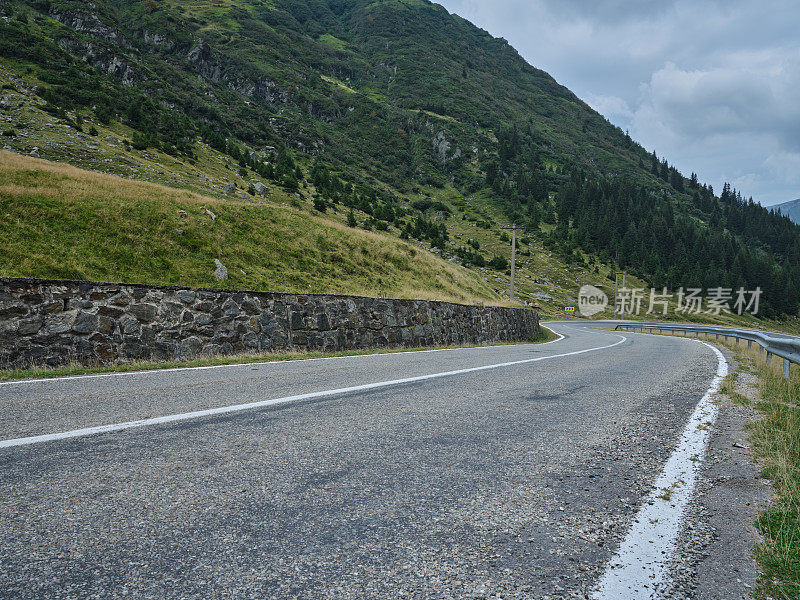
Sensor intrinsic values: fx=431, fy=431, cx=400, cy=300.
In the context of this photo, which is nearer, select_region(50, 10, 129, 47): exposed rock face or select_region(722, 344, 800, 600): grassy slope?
select_region(722, 344, 800, 600): grassy slope

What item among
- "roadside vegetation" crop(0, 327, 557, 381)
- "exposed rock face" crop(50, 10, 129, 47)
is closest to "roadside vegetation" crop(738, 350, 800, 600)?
"roadside vegetation" crop(0, 327, 557, 381)

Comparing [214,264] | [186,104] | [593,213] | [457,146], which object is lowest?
[214,264]

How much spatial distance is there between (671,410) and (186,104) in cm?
9133

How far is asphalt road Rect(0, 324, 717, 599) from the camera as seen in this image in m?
1.79

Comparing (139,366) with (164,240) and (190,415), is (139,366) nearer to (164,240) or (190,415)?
(190,415)

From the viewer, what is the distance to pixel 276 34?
16562 centimetres

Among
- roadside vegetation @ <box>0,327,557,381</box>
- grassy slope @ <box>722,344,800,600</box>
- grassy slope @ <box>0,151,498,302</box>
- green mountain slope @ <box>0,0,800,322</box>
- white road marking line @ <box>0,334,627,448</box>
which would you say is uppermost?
green mountain slope @ <box>0,0,800,322</box>

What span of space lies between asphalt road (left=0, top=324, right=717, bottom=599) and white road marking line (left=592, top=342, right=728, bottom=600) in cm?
7

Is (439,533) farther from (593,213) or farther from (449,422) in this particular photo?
(593,213)

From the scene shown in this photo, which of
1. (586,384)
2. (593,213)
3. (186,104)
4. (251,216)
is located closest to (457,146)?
(593,213)

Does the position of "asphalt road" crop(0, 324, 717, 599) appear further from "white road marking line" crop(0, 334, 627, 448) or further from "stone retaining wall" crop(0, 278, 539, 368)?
"stone retaining wall" crop(0, 278, 539, 368)

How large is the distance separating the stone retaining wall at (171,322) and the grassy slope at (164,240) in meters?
7.07

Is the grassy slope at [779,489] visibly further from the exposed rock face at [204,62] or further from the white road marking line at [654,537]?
the exposed rock face at [204,62]

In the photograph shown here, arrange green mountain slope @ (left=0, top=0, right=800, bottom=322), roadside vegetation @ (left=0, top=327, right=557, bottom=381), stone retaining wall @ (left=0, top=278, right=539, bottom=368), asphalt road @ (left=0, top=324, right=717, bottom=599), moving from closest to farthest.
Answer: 1. asphalt road @ (left=0, top=324, right=717, bottom=599)
2. roadside vegetation @ (left=0, top=327, right=557, bottom=381)
3. stone retaining wall @ (left=0, top=278, right=539, bottom=368)
4. green mountain slope @ (left=0, top=0, right=800, bottom=322)
